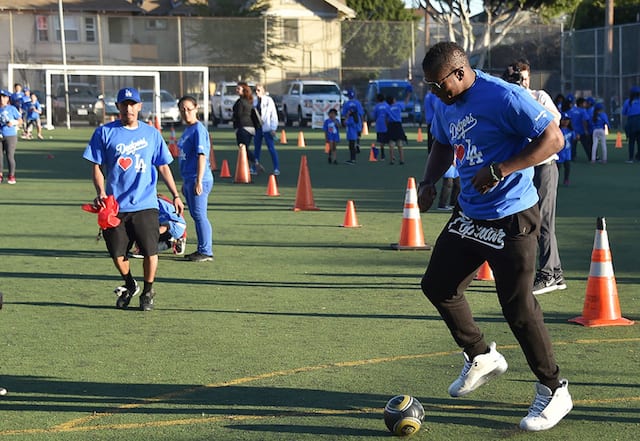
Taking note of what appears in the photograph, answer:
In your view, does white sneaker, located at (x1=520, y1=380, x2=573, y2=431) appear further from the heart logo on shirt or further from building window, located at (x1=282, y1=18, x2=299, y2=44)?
building window, located at (x1=282, y1=18, x2=299, y2=44)

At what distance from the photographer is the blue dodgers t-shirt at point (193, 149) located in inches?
482

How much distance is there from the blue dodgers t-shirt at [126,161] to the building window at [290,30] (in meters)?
46.1

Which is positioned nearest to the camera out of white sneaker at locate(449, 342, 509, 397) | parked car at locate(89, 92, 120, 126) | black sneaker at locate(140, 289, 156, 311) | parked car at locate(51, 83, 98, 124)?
white sneaker at locate(449, 342, 509, 397)

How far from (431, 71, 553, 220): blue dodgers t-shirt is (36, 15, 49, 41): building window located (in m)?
53.1

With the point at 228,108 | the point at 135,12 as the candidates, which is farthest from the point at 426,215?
the point at 135,12

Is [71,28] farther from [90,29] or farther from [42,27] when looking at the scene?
[42,27]

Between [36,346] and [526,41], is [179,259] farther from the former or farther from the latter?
[526,41]

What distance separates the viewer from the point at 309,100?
161 ft

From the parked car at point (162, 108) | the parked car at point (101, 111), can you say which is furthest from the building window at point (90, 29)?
the parked car at point (162, 108)

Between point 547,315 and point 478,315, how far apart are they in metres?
0.56

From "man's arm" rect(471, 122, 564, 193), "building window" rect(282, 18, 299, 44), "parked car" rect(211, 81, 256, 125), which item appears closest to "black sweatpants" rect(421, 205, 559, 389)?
"man's arm" rect(471, 122, 564, 193)

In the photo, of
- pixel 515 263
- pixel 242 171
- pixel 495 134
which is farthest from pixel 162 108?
pixel 515 263

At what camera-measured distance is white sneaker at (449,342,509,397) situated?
6.44m

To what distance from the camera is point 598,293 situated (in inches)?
343
